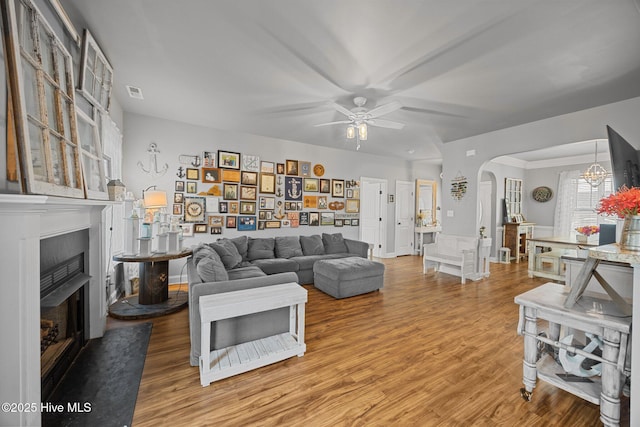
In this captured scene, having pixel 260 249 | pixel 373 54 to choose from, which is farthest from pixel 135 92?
pixel 373 54

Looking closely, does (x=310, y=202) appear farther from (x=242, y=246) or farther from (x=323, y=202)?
(x=242, y=246)

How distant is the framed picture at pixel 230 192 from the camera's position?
4.77 meters

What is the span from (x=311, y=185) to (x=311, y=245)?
147 centimetres

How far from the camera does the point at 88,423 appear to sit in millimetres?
1503

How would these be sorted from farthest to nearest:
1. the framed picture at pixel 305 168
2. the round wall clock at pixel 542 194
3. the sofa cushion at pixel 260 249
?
the round wall clock at pixel 542 194
the framed picture at pixel 305 168
the sofa cushion at pixel 260 249

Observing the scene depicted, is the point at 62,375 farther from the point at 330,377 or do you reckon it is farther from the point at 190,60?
the point at 190,60

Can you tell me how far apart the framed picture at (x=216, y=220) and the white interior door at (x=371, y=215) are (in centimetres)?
368

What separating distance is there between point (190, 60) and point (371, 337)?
10.8 ft

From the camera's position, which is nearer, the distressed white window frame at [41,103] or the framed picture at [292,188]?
the distressed white window frame at [41,103]

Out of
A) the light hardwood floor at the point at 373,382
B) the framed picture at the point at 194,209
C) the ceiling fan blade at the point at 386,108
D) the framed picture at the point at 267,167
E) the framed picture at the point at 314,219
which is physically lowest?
the light hardwood floor at the point at 373,382

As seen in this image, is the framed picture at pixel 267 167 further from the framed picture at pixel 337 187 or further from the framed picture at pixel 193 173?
the framed picture at pixel 337 187

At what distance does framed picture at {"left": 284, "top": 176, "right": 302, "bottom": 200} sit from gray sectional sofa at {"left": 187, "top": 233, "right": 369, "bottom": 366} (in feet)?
3.25

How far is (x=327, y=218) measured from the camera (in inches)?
235

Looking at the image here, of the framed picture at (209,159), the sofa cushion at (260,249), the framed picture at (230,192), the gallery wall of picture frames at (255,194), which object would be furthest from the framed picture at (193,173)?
the sofa cushion at (260,249)
